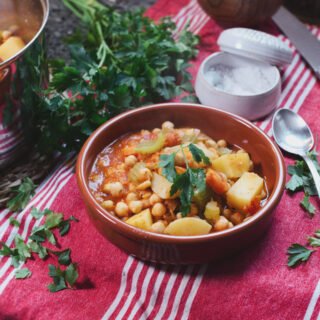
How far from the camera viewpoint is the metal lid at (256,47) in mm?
1977

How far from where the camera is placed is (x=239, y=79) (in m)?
2.00

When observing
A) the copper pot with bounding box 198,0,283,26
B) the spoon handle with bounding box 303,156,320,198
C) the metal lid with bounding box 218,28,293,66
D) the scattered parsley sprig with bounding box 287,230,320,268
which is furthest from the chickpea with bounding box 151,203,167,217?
the copper pot with bounding box 198,0,283,26

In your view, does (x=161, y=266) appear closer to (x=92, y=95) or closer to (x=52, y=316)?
(x=52, y=316)

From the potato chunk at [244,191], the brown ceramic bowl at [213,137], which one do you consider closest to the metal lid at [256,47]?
the brown ceramic bowl at [213,137]

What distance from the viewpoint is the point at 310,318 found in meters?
1.33

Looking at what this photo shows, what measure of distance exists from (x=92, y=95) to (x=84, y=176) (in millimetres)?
382

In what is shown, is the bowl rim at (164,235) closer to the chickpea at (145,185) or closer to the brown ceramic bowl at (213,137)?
the brown ceramic bowl at (213,137)

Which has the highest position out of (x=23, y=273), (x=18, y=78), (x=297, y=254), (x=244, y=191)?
(x=18, y=78)

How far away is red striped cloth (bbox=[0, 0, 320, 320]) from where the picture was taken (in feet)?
4.42

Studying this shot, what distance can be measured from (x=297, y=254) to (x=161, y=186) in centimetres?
40

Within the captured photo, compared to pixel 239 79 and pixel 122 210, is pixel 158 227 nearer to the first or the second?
pixel 122 210

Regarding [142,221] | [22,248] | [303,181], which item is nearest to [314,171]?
[303,181]

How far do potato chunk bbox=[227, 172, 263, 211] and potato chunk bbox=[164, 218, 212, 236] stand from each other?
113 millimetres

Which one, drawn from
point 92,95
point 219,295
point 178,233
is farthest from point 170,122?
point 219,295
